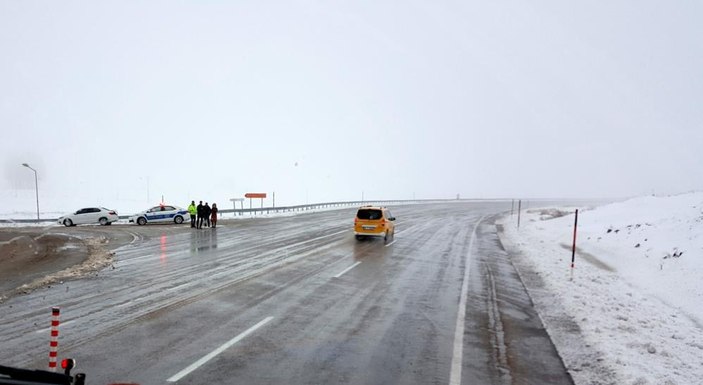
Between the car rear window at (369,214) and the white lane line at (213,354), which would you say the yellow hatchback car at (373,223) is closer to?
the car rear window at (369,214)

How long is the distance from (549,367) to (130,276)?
1120 centimetres

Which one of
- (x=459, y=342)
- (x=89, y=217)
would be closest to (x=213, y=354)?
(x=459, y=342)

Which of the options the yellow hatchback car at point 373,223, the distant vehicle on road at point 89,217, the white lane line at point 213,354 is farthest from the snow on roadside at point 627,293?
the distant vehicle on road at point 89,217

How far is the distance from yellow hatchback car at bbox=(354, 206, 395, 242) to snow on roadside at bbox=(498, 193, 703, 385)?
6.16 metres

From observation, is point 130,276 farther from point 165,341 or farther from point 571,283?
point 571,283

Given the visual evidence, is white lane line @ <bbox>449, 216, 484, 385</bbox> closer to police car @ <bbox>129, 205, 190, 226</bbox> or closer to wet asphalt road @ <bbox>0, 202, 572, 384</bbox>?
wet asphalt road @ <bbox>0, 202, 572, 384</bbox>

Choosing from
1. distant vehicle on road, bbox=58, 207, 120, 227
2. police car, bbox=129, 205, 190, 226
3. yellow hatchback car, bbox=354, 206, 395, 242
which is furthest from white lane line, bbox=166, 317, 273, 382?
distant vehicle on road, bbox=58, 207, 120, 227

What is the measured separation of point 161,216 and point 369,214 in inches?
791

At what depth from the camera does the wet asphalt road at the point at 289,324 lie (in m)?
6.19

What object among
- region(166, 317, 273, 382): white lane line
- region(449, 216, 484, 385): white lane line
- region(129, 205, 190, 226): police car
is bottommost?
region(449, 216, 484, 385): white lane line

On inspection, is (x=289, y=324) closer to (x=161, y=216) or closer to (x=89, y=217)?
(x=161, y=216)

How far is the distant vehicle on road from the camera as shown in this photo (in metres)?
34.1

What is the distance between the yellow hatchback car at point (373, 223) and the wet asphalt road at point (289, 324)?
269 inches

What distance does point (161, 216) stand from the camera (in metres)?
35.3
